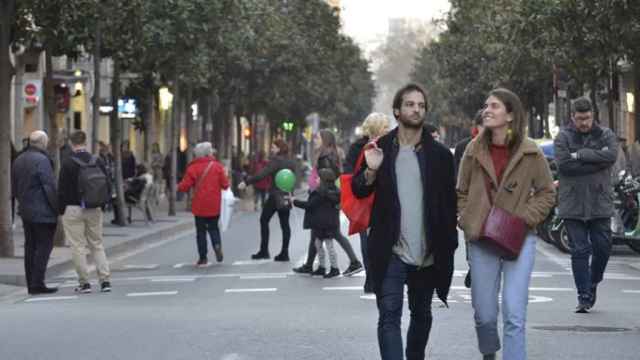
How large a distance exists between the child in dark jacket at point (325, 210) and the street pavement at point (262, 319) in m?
0.54

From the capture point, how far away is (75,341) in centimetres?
1317

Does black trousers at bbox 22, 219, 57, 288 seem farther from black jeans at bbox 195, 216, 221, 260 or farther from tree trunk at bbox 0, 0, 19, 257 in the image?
black jeans at bbox 195, 216, 221, 260

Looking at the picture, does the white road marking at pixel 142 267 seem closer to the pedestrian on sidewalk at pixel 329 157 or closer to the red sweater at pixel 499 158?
the pedestrian on sidewalk at pixel 329 157

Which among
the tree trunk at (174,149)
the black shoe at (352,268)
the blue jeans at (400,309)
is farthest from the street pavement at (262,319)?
the tree trunk at (174,149)

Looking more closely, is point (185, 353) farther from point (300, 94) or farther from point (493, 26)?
point (300, 94)

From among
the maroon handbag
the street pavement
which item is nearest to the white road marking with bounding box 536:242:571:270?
the street pavement

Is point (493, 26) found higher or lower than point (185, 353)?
higher

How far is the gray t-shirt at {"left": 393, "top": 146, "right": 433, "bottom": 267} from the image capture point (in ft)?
31.5

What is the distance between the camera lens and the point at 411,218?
959cm

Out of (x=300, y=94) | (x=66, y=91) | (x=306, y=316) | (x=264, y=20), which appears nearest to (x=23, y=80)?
(x=264, y=20)

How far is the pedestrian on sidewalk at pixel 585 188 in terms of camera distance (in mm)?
14906

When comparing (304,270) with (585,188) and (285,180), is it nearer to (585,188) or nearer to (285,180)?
(285,180)

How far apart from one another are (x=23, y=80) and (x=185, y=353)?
3666 centimetres

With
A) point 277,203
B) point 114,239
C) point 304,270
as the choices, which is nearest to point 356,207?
point 304,270
